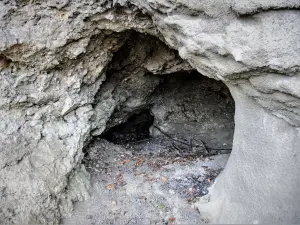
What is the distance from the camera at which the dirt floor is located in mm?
2010

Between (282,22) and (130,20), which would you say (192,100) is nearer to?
(130,20)

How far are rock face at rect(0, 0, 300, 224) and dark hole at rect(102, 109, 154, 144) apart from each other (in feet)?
3.86

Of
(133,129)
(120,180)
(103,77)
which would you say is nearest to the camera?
(120,180)

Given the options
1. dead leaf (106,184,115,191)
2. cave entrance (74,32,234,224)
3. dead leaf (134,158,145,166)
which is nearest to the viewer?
cave entrance (74,32,234,224)

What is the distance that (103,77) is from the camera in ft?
8.53

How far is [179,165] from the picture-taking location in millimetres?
2541

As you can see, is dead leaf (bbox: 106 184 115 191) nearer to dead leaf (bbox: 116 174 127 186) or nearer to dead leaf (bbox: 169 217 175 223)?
dead leaf (bbox: 116 174 127 186)

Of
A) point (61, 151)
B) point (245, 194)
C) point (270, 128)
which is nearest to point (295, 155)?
point (270, 128)

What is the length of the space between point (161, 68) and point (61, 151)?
54.1 inches

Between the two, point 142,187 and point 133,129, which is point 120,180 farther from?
point 133,129

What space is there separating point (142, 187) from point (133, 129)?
2.04 meters

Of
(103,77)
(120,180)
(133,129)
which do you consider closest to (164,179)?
(120,180)

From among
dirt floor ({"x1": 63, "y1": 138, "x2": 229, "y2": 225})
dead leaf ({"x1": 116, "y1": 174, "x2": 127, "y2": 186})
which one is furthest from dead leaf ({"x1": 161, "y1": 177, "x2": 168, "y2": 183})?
dead leaf ({"x1": 116, "y1": 174, "x2": 127, "y2": 186})

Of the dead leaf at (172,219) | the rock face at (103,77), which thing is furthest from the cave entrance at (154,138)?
the rock face at (103,77)
